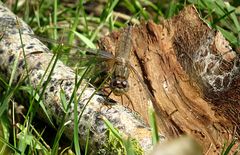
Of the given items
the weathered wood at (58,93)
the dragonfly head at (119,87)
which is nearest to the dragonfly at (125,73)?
the dragonfly head at (119,87)

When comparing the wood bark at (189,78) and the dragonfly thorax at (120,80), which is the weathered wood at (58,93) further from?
the wood bark at (189,78)

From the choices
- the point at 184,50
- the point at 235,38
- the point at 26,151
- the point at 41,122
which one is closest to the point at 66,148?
the point at 26,151

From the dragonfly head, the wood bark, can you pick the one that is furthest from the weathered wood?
the wood bark

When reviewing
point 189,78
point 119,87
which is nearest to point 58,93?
point 119,87

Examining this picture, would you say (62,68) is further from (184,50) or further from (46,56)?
(184,50)

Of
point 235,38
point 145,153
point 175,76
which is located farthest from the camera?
point 235,38

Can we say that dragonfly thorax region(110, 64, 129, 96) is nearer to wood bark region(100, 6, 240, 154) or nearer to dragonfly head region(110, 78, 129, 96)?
dragonfly head region(110, 78, 129, 96)

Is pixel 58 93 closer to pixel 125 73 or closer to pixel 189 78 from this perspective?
pixel 125 73
